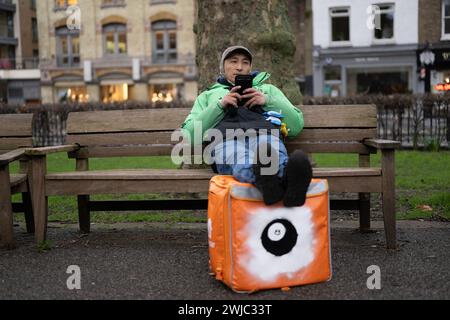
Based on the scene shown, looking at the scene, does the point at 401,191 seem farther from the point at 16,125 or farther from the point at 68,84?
the point at 68,84

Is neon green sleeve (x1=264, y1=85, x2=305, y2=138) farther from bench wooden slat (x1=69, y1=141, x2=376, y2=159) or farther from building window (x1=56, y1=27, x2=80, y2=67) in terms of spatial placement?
building window (x1=56, y1=27, x2=80, y2=67)

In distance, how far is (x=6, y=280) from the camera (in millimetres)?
3410

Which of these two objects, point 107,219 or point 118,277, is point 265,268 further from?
point 107,219

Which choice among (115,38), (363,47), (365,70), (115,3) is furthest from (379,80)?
(115,3)

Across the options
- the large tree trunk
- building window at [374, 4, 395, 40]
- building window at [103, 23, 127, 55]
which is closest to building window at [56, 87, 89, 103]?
building window at [103, 23, 127, 55]

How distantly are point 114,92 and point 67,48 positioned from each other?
15.3 feet

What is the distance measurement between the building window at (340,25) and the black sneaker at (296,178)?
27.4 m

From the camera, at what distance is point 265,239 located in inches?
122

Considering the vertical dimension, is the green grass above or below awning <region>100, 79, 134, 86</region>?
below

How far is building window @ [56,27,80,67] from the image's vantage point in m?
36.8

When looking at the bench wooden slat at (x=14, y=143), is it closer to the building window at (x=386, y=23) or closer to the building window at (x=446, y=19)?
the building window at (x=386, y=23)

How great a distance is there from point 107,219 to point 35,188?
4.84 feet

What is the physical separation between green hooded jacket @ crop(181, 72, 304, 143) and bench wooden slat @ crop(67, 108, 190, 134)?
0.55 metres
